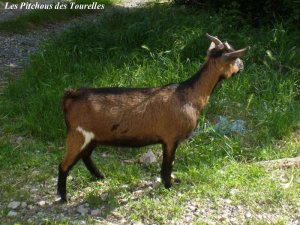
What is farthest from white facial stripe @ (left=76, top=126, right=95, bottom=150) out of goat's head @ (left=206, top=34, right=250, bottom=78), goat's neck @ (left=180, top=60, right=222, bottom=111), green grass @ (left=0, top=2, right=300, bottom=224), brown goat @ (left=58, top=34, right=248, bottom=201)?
goat's head @ (left=206, top=34, right=250, bottom=78)

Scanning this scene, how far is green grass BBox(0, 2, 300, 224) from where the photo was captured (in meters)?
4.33

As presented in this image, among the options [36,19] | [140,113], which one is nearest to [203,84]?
[140,113]

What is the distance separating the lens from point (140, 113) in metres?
4.15

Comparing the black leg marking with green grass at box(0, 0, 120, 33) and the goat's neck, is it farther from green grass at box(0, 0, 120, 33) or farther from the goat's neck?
green grass at box(0, 0, 120, 33)

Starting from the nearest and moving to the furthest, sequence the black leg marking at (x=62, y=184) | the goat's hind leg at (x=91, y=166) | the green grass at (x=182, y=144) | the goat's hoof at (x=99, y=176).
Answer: the black leg marking at (x=62, y=184) < the green grass at (x=182, y=144) < the goat's hind leg at (x=91, y=166) < the goat's hoof at (x=99, y=176)

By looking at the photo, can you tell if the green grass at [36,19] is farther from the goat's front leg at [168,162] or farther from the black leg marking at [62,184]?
the goat's front leg at [168,162]

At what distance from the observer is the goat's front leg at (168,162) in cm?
424

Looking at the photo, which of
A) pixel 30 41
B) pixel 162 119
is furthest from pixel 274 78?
pixel 30 41

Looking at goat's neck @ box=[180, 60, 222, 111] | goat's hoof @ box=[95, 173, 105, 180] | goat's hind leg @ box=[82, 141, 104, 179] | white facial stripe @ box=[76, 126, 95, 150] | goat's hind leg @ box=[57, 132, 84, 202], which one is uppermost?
goat's neck @ box=[180, 60, 222, 111]

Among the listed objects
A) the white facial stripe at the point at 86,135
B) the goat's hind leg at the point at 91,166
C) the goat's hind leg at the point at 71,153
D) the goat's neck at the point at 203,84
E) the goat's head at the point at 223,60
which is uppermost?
the goat's head at the point at 223,60

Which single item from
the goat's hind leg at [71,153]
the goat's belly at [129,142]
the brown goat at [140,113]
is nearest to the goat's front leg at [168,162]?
the brown goat at [140,113]

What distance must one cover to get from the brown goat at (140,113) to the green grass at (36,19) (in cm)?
667

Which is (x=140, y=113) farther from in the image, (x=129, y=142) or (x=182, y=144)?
(x=182, y=144)

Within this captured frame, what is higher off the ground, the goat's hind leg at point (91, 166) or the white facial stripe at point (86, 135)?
the white facial stripe at point (86, 135)
